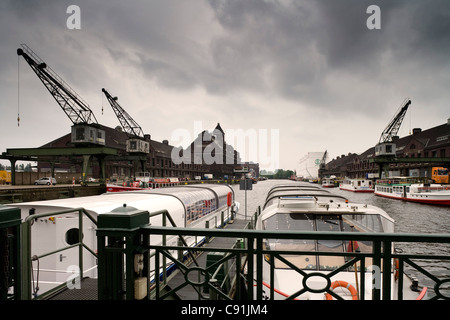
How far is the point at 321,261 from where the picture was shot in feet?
A: 19.4

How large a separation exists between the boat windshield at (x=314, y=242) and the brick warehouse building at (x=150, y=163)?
48.7 m

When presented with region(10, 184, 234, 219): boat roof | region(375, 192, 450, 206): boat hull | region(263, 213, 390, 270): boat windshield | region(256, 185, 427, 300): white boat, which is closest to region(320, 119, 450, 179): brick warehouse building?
region(375, 192, 450, 206): boat hull

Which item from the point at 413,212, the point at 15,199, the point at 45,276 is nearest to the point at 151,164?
the point at 15,199

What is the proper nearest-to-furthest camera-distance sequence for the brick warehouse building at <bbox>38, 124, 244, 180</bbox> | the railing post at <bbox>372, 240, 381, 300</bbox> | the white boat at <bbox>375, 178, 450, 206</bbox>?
the railing post at <bbox>372, 240, 381, 300</bbox>
the white boat at <bbox>375, 178, 450, 206</bbox>
the brick warehouse building at <bbox>38, 124, 244, 180</bbox>

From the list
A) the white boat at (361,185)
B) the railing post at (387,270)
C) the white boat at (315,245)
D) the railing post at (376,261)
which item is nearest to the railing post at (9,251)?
the railing post at (376,261)

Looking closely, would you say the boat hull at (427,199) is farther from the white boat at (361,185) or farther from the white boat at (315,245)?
the white boat at (315,245)

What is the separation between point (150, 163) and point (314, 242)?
8065 cm

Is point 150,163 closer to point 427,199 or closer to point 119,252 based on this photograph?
point 427,199

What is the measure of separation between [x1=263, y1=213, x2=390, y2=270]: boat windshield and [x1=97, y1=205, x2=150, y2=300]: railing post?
4.13m

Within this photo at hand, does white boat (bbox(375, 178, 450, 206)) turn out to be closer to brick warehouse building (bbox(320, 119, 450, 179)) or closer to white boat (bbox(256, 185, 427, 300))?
brick warehouse building (bbox(320, 119, 450, 179))

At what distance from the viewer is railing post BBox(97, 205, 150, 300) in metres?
2.81

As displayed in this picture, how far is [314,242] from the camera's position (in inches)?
246
